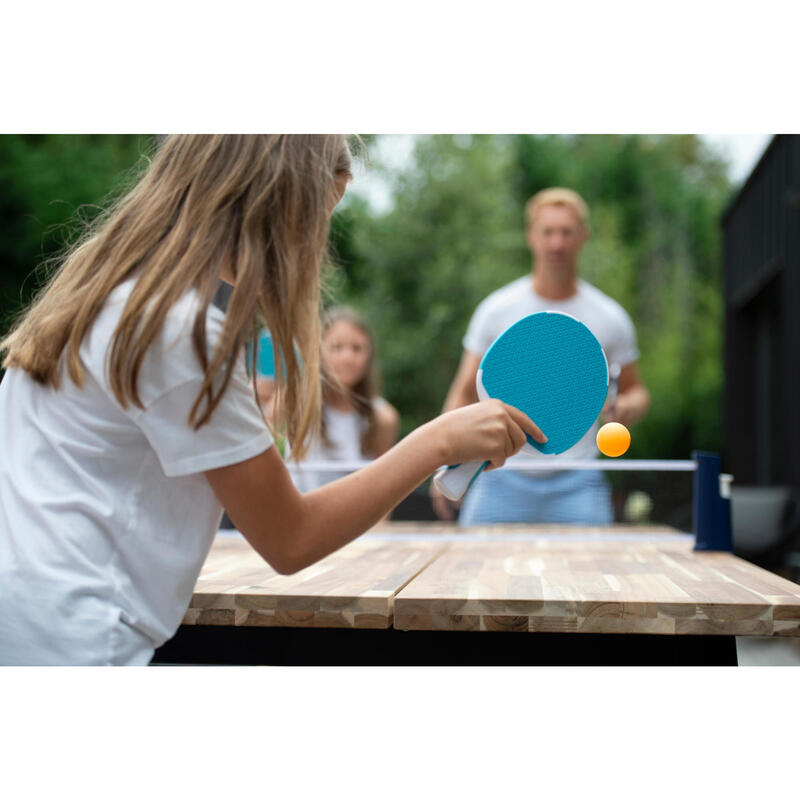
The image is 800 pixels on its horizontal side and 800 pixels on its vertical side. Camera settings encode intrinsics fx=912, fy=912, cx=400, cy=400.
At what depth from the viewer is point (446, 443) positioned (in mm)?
1746

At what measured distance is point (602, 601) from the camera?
1882 millimetres

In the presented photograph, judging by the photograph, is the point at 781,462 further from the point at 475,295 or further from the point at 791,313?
the point at 475,295

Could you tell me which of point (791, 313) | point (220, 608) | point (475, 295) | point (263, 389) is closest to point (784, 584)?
point (220, 608)

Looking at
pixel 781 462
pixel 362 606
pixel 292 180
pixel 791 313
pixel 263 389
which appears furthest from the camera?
pixel 781 462

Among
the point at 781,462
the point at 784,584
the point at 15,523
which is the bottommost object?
the point at 781,462

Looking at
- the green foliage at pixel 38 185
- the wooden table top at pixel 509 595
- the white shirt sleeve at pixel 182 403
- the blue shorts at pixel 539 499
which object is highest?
the green foliage at pixel 38 185

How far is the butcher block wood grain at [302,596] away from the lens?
Result: 195 cm

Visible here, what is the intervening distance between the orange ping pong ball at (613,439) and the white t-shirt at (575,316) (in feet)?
7.38

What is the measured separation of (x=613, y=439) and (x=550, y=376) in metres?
0.29

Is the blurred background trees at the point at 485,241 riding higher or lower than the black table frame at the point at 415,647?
higher

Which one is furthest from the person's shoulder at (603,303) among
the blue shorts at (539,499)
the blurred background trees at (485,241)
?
the blurred background trees at (485,241)

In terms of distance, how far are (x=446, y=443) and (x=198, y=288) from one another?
0.55 metres

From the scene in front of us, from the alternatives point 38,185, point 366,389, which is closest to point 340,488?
point 366,389

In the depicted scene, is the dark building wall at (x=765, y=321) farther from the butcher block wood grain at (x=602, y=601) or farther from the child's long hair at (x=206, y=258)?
the child's long hair at (x=206, y=258)
